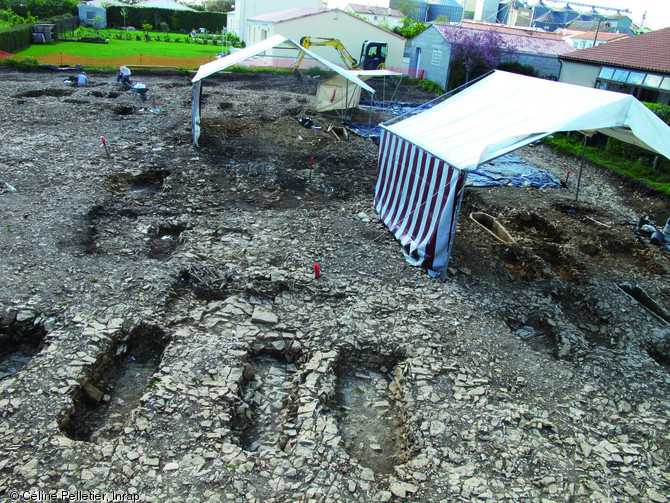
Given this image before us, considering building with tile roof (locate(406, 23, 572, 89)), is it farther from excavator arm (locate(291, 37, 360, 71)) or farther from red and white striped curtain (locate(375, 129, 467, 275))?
red and white striped curtain (locate(375, 129, 467, 275))

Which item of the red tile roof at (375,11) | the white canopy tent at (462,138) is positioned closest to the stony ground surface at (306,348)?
the white canopy tent at (462,138)

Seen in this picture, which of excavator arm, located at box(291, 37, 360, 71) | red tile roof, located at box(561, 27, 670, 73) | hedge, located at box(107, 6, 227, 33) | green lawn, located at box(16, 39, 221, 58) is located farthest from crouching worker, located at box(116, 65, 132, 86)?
hedge, located at box(107, 6, 227, 33)

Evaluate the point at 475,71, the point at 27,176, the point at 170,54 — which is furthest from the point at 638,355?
the point at 170,54

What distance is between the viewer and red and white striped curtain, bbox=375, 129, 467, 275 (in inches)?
307

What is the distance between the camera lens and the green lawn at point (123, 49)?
29641 millimetres

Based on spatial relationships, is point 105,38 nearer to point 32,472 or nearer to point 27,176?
point 27,176

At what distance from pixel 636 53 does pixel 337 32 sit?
18.3 metres

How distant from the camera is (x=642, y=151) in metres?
14.7

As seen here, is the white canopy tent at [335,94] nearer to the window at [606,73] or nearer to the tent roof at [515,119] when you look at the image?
the tent roof at [515,119]

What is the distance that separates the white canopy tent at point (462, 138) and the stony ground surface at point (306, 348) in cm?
63

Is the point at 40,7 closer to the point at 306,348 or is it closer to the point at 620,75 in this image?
the point at 620,75

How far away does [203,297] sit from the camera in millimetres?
6992

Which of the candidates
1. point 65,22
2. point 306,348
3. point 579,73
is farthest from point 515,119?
point 65,22

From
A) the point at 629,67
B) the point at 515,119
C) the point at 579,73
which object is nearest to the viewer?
the point at 515,119
